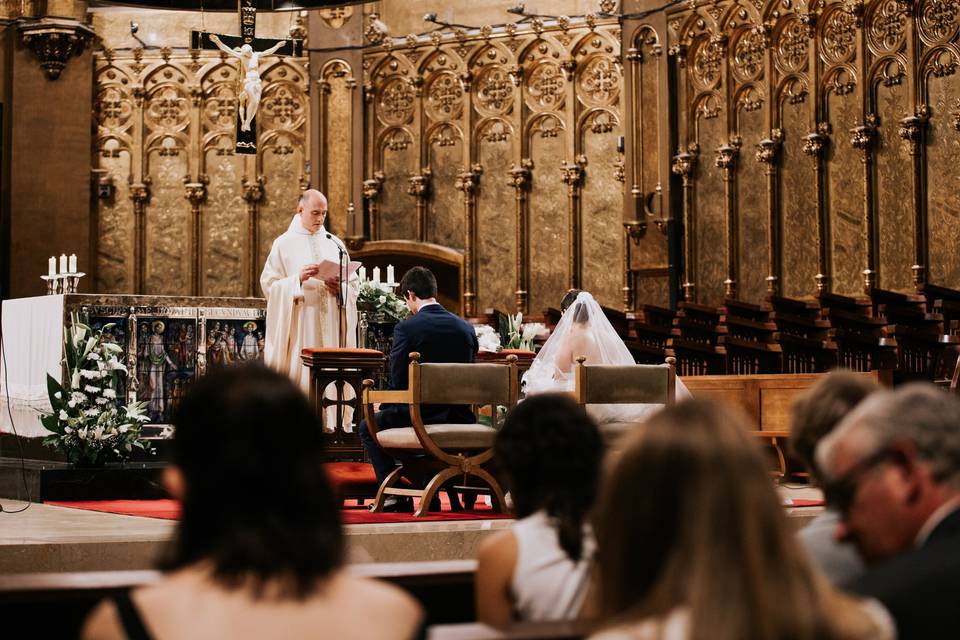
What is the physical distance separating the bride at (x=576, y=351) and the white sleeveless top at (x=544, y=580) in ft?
15.7

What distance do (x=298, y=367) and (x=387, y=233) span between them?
299 inches

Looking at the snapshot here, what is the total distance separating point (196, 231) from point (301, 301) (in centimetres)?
806

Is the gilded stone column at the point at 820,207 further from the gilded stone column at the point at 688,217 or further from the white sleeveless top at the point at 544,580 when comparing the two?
the white sleeveless top at the point at 544,580

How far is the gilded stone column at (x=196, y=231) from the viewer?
15.9 m

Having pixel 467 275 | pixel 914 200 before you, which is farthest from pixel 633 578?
pixel 467 275

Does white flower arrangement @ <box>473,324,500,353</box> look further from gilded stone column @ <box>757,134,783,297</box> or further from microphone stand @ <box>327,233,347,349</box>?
gilded stone column @ <box>757,134,783,297</box>

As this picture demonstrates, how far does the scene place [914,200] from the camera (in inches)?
484

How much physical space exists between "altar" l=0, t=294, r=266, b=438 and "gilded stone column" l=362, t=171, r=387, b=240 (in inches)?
246

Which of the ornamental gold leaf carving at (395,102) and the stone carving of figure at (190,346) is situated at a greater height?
the ornamental gold leaf carving at (395,102)

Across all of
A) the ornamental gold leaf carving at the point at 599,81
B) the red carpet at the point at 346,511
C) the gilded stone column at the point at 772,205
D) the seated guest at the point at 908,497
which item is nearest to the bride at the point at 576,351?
the red carpet at the point at 346,511

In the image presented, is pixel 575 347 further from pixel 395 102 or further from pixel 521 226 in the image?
pixel 395 102

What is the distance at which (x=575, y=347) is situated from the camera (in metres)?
7.64

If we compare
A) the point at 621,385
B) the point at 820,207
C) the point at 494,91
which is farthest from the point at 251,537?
the point at 494,91

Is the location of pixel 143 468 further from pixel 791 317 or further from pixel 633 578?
pixel 633 578
